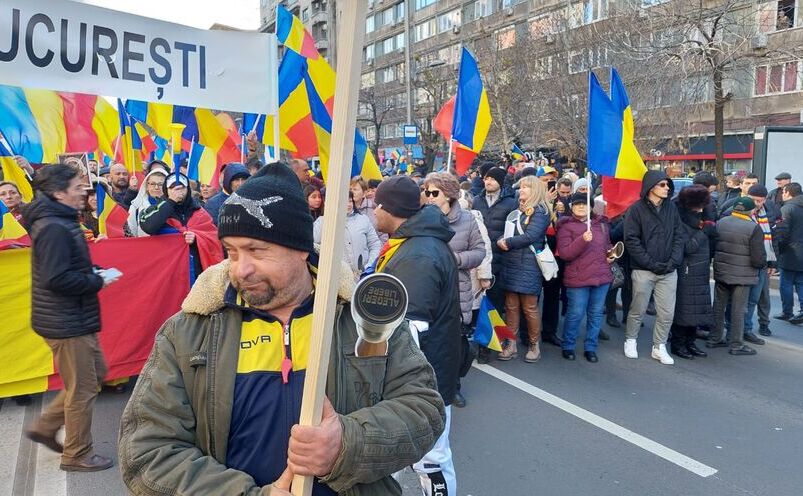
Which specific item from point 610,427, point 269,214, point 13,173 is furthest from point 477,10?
point 269,214

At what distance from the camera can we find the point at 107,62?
13.0ft

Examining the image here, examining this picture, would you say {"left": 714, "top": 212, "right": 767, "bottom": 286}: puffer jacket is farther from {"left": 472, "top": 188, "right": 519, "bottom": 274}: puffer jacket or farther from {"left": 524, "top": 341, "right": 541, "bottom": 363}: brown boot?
{"left": 472, "top": 188, "right": 519, "bottom": 274}: puffer jacket

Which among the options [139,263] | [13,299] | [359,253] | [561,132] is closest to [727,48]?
[561,132]

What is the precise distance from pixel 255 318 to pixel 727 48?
1643 centimetres

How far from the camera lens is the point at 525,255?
20.2 ft

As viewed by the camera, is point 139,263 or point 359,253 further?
point 359,253

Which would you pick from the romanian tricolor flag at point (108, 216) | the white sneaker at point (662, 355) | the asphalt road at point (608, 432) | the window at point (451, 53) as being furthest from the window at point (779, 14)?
the romanian tricolor flag at point (108, 216)

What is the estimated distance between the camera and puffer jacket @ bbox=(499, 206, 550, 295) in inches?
237

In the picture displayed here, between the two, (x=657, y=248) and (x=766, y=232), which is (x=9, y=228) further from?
(x=766, y=232)

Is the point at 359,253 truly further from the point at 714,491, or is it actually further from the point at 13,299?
the point at 714,491

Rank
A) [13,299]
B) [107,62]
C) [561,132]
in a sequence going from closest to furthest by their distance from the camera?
[107,62] → [13,299] → [561,132]

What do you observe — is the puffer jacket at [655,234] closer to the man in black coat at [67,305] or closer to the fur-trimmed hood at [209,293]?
the man in black coat at [67,305]

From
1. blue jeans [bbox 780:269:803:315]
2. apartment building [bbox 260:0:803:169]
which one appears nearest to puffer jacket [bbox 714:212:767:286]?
blue jeans [bbox 780:269:803:315]

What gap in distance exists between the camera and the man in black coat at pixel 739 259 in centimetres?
638
